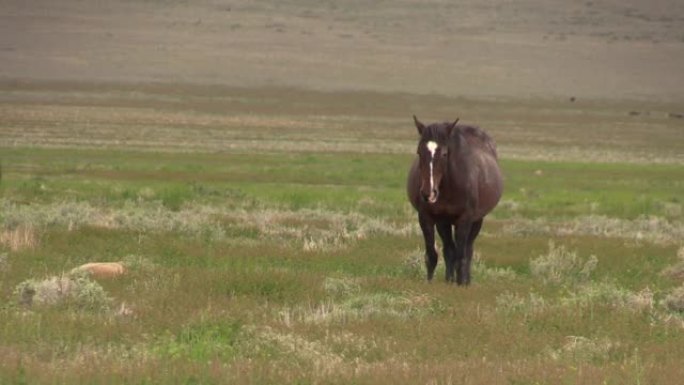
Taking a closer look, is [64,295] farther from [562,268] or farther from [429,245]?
[562,268]

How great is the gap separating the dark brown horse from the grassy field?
56 cm

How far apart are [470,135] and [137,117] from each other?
58.9 metres

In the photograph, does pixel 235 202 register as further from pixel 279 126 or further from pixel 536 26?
pixel 536 26

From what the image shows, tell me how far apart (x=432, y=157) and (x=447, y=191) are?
896 mm

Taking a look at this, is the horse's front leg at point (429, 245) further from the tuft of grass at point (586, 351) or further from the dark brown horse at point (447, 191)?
the tuft of grass at point (586, 351)

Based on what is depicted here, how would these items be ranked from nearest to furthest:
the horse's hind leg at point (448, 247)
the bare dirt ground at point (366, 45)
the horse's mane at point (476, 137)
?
the horse's hind leg at point (448, 247), the horse's mane at point (476, 137), the bare dirt ground at point (366, 45)

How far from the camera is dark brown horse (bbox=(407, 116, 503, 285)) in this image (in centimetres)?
1650

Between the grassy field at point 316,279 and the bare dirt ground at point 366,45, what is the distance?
158ft

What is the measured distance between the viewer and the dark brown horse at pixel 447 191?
16.5m

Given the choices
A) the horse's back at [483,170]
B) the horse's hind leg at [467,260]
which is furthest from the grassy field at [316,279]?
the horse's back at [483,170]

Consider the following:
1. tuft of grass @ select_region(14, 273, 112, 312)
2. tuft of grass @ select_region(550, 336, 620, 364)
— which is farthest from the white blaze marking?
tuft of grass @ select_region(550, 336, 620, 364)

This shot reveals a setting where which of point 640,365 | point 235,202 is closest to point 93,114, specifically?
point 235,202

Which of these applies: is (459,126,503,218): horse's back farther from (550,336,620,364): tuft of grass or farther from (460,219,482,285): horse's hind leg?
(550,336,620,364): tuft of grass

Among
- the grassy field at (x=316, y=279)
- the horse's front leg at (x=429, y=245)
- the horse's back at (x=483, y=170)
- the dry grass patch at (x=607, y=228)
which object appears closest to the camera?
the grassy field at (x=316, y=279)
